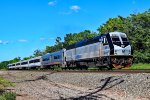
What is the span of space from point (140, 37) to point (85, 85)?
37206 mm

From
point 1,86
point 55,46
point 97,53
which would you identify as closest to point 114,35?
point 97,53

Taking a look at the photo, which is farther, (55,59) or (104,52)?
(55,59)

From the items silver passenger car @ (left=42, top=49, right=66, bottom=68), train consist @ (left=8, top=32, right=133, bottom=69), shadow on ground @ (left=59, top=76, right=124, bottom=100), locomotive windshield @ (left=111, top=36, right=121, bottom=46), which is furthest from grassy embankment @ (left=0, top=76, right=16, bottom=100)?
silver passenger car @ (left=42, top=49, right=66, bottom=68)

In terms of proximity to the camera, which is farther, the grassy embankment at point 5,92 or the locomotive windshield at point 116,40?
the locomotive windshield at point 116,40

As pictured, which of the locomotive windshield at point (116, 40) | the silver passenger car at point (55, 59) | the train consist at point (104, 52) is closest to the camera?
the train consist at point (104, 52)

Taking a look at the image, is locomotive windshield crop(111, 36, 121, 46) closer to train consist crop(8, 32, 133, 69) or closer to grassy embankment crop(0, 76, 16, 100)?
train consist crop(8, 32, 133, 69)

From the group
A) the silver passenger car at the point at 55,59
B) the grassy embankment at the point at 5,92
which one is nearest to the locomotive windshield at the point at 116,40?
the grassy embankment at the point at 5,92

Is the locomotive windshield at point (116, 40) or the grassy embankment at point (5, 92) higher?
the locomotive windshield at point (116, 40)

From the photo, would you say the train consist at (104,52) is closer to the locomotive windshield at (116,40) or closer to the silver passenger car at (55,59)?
the locomotive windshield at (116,40)

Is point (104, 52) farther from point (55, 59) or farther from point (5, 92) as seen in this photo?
point (55, 59)

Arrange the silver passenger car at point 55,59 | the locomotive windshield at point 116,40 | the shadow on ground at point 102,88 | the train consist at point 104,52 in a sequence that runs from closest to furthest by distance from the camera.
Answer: the shadow on ground at point 102,88 → the train consist at point 104,52 → the locomotive windshield at point 116,40 → the silver passenger car at point 55,59

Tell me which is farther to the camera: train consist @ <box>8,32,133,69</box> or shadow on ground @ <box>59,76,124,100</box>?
train consist @ <box>8,32,133,69</box>

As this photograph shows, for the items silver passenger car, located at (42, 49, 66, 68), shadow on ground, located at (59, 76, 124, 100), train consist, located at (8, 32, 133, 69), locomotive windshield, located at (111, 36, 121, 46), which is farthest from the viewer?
silver passenger car, located at (42, 49, 66, 68)

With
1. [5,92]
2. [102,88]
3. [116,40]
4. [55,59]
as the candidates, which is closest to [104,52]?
[116,40]
